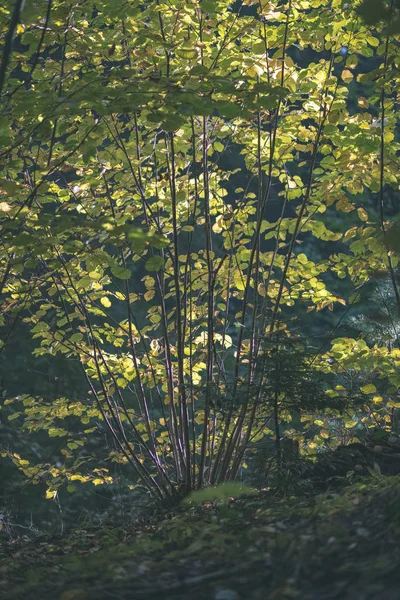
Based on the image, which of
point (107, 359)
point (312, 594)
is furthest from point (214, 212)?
point (312, 594)

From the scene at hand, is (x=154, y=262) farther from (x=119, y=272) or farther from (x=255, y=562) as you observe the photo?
(x=255, y=562)

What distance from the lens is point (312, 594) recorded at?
1.61 m

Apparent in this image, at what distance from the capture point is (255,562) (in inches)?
72.7

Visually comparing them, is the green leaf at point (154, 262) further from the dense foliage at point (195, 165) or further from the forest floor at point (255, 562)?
the forest floor at point (255, 562)

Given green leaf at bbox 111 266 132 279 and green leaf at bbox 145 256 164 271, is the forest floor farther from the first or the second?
green leaf at bbox 111 266 132 279

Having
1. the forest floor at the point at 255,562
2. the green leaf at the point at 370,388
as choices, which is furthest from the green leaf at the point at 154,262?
the green leaf at the point at 370,388

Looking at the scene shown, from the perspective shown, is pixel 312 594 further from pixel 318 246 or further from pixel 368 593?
pixel 318 246

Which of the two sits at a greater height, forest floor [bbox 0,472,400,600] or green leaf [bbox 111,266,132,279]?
green leaf [bbox 111,266,132,279]

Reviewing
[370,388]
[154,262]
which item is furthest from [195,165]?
[370,388]

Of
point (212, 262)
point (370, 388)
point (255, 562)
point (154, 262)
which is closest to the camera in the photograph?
point (255, 562)

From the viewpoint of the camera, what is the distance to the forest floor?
167cm

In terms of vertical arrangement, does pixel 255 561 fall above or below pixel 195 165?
below

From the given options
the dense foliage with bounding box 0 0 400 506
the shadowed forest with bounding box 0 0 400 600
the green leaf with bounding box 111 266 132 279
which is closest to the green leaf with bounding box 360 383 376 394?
the dense foliage with bounding box 0 0 400 506

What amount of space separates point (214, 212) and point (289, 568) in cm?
324
